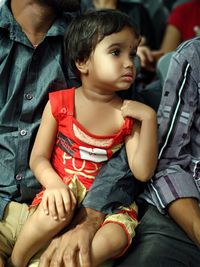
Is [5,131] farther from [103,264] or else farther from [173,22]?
[173,22]

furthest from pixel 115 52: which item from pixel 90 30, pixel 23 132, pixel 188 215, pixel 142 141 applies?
pixel 188 215

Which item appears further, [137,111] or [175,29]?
[175,29]

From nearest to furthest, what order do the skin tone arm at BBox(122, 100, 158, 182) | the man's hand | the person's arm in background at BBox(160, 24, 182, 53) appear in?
the man's hand < the skin tone arm at BBox(122, 100, 158, 182) < the person's arm in background at BBox(160, 24, 182, 53)

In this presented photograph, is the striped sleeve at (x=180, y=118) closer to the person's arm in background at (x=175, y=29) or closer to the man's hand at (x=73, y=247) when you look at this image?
the man's hand at (x=73, y=247)

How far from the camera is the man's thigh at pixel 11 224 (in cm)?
128

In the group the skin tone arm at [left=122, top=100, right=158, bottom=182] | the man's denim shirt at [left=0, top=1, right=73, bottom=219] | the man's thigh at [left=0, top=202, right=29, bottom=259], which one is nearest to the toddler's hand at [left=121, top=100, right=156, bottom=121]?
the skin tone arm at [left=122, top=100, right=158, bottom=182]

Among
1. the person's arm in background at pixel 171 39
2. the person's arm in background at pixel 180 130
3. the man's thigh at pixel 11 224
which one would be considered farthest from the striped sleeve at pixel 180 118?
the person's arm in background at pixel 171 39

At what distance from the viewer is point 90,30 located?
1287 mm

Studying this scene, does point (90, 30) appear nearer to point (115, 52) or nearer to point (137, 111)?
point (115, 52)

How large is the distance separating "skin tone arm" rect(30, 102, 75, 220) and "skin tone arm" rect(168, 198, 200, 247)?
1.00 ft

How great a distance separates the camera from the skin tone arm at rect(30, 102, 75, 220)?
119cm

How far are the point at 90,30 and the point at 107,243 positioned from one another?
55cm

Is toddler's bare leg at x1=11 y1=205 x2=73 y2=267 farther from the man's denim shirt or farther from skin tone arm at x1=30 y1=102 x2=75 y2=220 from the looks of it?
the man's denim shirt

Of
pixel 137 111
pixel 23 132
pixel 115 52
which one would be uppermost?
pixel 115 52
